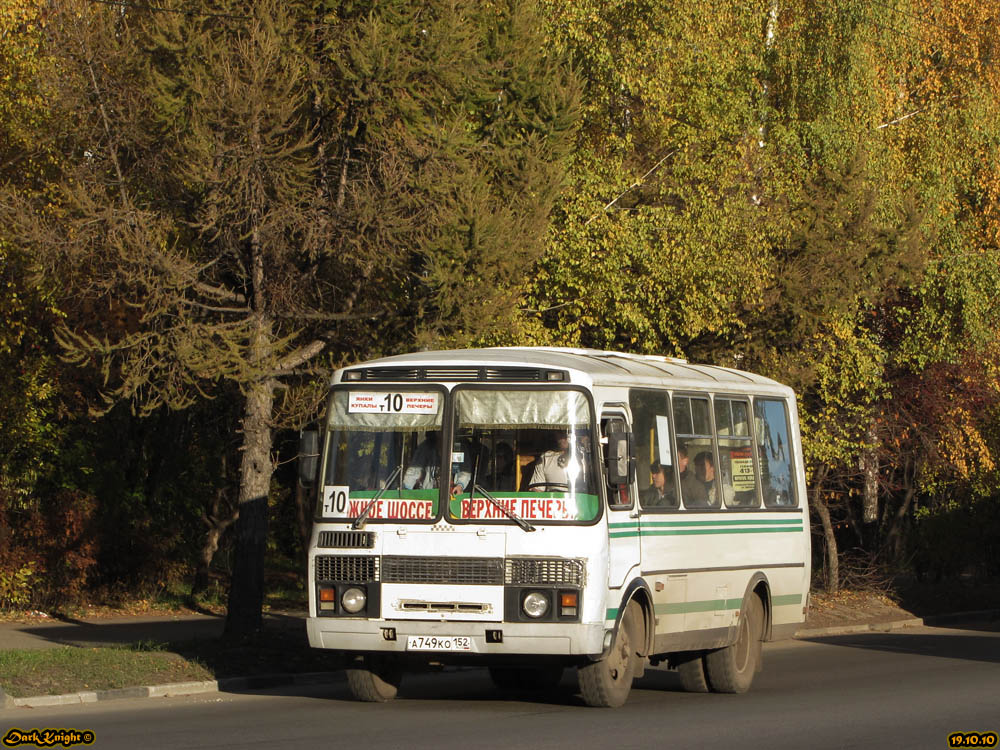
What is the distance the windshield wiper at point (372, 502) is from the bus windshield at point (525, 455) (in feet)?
1.89

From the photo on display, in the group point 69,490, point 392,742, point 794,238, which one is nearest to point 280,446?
point 69,490

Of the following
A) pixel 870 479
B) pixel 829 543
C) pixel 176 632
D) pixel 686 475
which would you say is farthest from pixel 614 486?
pixel 870 479

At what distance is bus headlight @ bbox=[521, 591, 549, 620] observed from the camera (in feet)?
42.1

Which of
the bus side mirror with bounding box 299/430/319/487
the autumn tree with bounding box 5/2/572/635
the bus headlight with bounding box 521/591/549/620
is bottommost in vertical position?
the bus headlight with bounding box 521/591/549/620

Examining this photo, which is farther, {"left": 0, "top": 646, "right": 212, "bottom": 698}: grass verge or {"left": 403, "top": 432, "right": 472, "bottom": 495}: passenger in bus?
{"left": 0, "top": 646, "right": 212, "bottom": 698}: grass verge

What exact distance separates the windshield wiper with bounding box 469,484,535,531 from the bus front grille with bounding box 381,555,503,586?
13.6 inches

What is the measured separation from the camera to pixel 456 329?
18219 millimetres

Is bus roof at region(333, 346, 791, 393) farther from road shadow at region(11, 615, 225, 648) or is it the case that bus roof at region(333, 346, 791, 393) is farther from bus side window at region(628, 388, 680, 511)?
road shadow at region(11, 615, 225, 648)

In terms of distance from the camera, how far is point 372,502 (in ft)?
43.8

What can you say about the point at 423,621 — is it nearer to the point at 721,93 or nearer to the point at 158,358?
the point at 158,358

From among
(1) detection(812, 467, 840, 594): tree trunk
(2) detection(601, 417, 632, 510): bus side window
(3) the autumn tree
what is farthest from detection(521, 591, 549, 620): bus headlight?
(1) detection(812, 467, 840, 594): tree trunk

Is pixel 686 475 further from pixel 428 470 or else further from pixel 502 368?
pixel 428 470

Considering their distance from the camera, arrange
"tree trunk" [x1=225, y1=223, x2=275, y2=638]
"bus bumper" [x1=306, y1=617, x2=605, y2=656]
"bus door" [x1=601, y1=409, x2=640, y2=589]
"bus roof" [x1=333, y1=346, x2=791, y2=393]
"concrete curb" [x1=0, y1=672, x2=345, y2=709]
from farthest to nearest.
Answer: "tree trunk" [x1=225, y1=223, x2=275, y2=638] → "concrete curb" [x1=0, y1=672, x2=345, y2=709] → "bus roof" [x1=333, y1=346, x2=791, y2=393] → "bus door" [x1=601, y1=409, x2=640, y2=589] → "bus bumper" [x1=306, y1=617, x2=605, y2=656]

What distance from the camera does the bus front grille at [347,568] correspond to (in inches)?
A: 521
